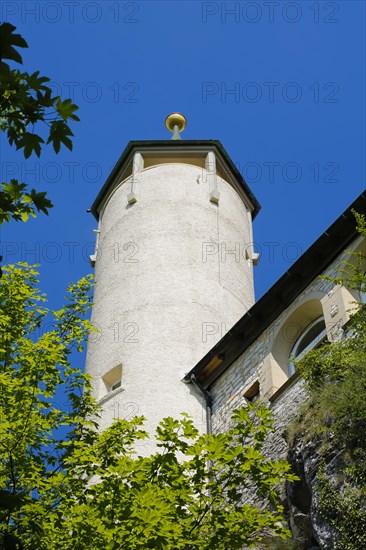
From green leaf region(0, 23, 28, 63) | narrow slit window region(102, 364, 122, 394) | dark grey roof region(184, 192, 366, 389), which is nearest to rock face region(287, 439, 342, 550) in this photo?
dark grey roof region(184, 192, 366, 389)

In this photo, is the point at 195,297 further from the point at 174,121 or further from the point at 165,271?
the point at 174,121

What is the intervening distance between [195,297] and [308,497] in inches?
296

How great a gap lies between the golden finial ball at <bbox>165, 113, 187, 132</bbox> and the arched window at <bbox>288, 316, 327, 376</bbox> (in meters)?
12.3

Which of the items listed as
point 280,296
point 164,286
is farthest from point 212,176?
point 280,296

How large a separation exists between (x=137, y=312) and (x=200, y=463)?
8.96m

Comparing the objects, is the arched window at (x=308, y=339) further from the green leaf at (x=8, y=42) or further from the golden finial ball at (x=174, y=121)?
the golden finial ball at (x=174, y=121)

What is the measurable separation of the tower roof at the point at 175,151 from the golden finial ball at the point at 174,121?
328cm

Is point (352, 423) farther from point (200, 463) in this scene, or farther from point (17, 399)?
point (17, 399)

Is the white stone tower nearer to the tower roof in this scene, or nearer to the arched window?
the tower roof

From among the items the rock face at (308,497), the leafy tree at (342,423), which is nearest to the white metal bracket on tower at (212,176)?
the leafy tree at (342,423)

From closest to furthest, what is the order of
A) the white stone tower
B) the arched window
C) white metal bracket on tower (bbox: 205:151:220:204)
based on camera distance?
the arched window, the white stone tower, white metal bracket on tower (bbox: 205:151:220:204)

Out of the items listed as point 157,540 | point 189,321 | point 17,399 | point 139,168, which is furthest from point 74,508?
point 139,168

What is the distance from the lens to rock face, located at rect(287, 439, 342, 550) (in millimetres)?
9559

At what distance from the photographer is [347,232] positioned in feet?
43.3
